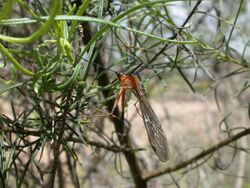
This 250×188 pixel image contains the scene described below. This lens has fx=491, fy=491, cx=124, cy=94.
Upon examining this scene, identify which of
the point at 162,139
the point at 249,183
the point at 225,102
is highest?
the point at 225,102

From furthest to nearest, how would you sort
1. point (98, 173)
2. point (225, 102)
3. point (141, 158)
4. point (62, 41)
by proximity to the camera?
point (225, 102), point (98, 173), point (141, 158), point (62, 41)

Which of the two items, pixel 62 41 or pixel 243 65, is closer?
pixel 62 41

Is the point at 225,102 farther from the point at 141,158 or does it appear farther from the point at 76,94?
the point at 76,94

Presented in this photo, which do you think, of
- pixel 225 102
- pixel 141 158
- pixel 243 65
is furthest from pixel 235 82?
pixel 243 65

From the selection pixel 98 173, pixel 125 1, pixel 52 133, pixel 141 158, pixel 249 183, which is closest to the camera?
pixel 52 133

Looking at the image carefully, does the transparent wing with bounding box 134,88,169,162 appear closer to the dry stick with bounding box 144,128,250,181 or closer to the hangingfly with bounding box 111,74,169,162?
the hangingfly with bounding box 111,74,169,162

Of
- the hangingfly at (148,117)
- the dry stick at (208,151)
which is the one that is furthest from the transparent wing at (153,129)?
the dry stick at (208,151)

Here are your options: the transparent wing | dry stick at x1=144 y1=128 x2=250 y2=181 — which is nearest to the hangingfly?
the transparent wing
